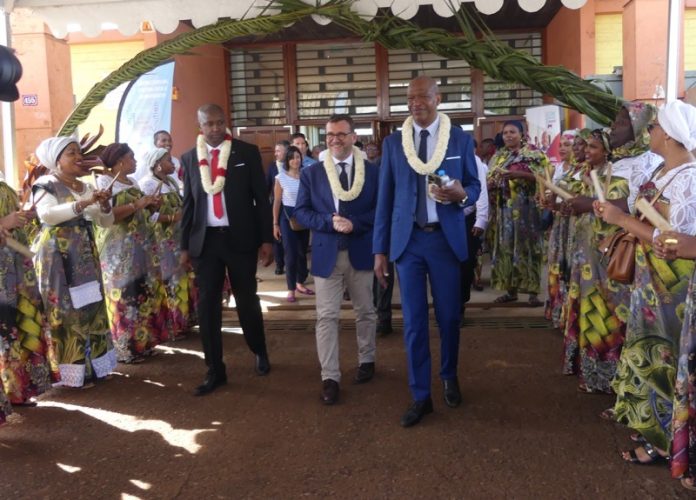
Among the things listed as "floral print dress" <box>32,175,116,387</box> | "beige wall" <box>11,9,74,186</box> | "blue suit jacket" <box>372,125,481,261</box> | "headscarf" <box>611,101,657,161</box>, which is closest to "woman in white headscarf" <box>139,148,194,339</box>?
"floral print dress" <box>32,175,116,387</box>

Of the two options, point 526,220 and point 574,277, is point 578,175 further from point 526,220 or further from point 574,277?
point 526,220

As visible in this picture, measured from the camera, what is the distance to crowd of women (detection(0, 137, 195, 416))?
4316 mm

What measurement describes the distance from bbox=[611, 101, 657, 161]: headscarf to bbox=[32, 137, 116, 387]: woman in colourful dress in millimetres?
3639

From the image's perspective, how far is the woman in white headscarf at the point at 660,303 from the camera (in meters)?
2.94

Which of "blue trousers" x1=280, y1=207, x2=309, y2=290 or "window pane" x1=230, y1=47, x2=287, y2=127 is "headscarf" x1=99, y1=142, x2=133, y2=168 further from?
"window pane" x1=230, y1=47, x2=287, y2=127

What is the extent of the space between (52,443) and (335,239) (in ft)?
7.24

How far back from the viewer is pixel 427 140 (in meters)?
4.06

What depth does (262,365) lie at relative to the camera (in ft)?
16.8

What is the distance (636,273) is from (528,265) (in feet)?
11.6

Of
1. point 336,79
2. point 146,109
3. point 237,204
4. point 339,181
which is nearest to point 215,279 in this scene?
point 237,204

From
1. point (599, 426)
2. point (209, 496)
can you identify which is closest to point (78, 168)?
point (209, 496)

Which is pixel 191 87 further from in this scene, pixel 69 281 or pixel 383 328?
pixel 69 281

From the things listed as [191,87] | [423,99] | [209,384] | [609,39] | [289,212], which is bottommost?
[209,384]

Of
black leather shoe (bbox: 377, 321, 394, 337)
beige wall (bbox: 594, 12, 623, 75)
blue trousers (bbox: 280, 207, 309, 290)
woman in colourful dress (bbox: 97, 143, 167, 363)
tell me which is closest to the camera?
woman in colourful dress (bbox: 97, 143, 167, 363)
